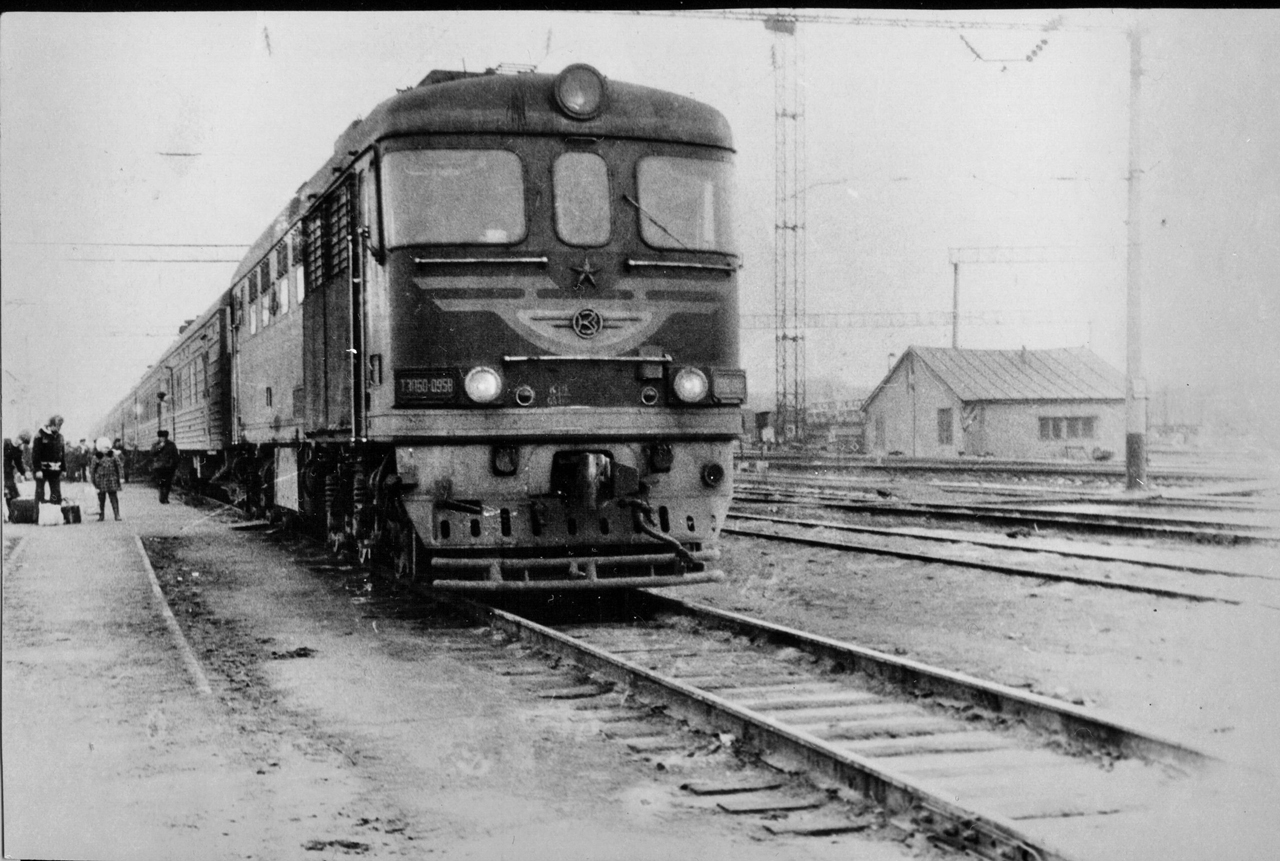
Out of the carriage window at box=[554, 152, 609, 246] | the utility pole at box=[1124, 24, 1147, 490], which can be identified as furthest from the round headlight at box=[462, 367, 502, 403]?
the utility pole at box=[1124, 24, 1147, 490]

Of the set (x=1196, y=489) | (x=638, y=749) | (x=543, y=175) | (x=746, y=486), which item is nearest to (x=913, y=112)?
(x=543, y=175)

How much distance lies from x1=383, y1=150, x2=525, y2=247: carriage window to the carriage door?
98cm

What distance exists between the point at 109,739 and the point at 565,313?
11.9 feet

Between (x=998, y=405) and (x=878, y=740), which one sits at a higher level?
(x=998, y=405)

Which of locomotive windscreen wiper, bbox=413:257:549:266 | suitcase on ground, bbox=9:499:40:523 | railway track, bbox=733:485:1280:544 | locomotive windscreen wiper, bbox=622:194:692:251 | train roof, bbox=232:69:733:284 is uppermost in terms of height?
train roof, bbox=232:69:733:284

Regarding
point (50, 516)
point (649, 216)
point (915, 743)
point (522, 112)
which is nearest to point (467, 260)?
point (522, 112)

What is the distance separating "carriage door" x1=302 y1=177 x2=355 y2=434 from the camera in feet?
29.5

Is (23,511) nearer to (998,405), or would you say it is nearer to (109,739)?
(109,739)

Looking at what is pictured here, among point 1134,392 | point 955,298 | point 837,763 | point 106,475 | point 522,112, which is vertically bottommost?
point 837,763

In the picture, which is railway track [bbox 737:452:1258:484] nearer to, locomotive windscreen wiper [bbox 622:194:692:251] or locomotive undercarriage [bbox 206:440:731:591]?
locomotive undercarriage [bbox 206:440:731:591]

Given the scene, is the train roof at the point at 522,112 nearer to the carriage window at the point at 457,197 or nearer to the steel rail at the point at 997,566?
the carriage window at the point at 457,197

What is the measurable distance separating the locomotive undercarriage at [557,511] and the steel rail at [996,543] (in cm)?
406

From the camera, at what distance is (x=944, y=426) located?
26609 millimetres

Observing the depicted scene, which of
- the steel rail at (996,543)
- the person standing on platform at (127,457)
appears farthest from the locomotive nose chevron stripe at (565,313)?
the person standing on platform at (127,457)
